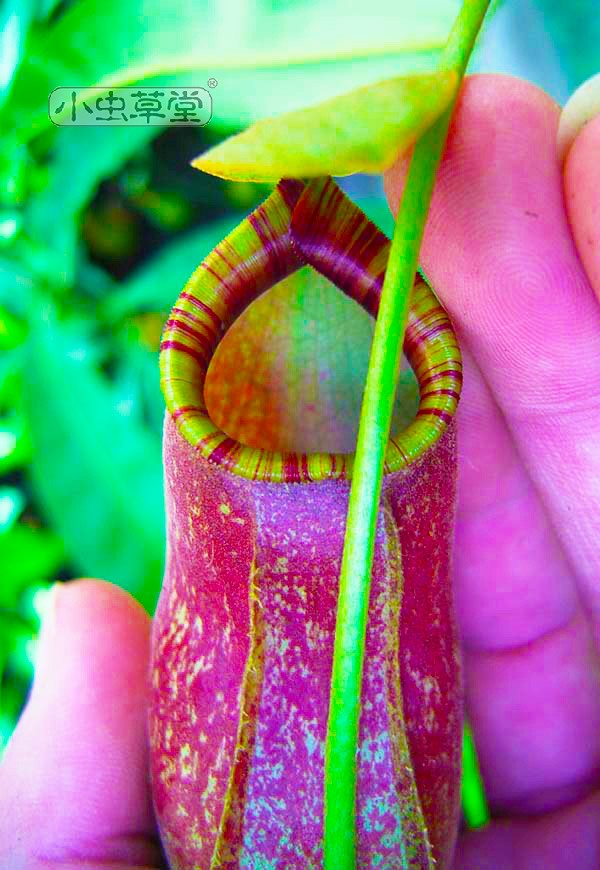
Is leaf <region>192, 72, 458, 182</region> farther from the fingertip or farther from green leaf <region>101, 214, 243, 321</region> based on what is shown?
green leaf <region>101, 214, 243, 321</region>

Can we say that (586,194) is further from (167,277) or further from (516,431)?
(167,277)

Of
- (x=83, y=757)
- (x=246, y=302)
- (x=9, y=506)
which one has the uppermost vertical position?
(x=246, y=302)

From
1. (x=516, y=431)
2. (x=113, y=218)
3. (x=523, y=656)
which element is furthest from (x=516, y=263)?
(x=113, y=218)

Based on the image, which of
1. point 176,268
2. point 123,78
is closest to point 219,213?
point 176,268

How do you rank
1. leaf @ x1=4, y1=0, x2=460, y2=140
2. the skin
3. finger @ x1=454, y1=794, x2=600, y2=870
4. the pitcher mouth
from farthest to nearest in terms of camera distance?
leaf @ x1=4, y1=0, x2=460, y2=140 < finger @ x1=454, y1=794, x2=600, y2=870 < the skin < the pitcher mouth

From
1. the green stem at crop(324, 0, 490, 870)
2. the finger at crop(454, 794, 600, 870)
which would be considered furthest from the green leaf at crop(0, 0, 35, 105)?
the finger at crop(454, 794, 600, 870)

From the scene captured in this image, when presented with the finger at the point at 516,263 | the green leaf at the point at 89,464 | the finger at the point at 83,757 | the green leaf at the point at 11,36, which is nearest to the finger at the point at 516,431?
the finger at the point at 516,263

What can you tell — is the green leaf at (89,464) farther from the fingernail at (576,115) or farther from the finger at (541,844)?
the fingernail at (576,115)
